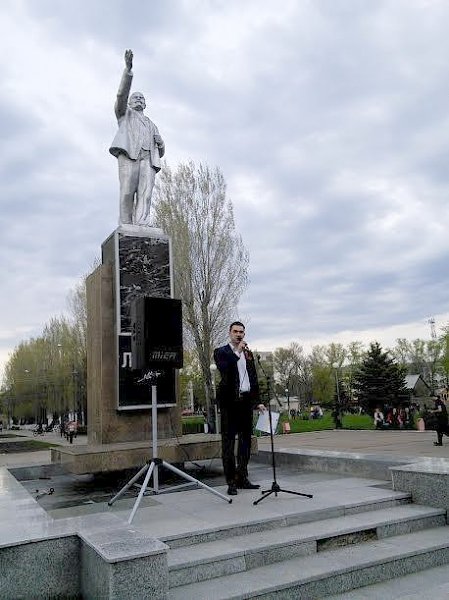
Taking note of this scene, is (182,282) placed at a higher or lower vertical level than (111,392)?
higher

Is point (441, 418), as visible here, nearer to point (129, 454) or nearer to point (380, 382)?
point (129, 454)

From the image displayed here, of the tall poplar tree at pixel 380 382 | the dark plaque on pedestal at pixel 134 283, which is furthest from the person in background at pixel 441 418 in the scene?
the tall poplar tree at pixel 380 382

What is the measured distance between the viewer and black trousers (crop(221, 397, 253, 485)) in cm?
588

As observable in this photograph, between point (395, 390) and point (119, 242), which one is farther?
point (395, 390)

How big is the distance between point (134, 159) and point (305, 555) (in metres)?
6.98

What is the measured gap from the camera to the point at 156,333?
18.3 ft

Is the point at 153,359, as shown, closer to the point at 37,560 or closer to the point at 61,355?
the point at 37,560

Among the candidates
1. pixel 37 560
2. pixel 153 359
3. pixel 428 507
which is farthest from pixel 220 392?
pixel 37 560

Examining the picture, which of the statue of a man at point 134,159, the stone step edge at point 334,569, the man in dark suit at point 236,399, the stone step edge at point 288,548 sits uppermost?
the statue of a man at point 134,159

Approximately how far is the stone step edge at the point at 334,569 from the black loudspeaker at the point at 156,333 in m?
2.40

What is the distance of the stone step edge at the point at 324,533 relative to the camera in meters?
3.68

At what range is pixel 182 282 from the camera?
26641 millimetres

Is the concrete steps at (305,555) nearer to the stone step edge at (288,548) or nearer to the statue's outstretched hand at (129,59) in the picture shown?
the stone step edge at (288,548)

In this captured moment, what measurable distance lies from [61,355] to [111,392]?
42421 mm
